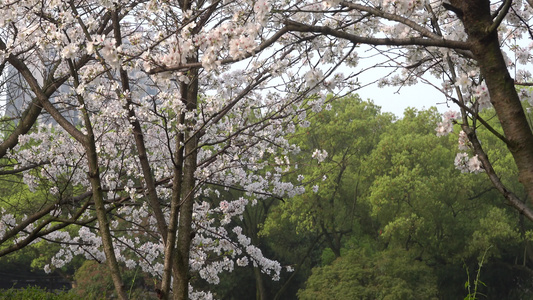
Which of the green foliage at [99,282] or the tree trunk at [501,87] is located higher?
the green foliage at [99,282]

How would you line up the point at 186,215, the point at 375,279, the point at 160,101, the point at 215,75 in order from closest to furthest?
1. the point at 215,75
2. the point at 186,215
3. the point at 160,101
4. the point at 375,279

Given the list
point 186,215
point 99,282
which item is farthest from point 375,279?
point 186,215

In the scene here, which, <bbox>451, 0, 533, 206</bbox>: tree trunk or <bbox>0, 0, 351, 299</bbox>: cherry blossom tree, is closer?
<bbox>451, 0, 533, 206</bbox>: tree trunk

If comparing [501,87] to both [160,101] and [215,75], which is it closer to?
[215,75]

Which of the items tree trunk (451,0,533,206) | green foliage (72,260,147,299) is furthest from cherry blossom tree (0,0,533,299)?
green foliage (72,260,147,299)

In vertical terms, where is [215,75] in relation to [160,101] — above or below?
below

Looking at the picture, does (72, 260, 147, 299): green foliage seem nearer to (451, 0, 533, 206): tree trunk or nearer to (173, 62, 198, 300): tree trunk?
(173, 62, 198, 300): tree trunk

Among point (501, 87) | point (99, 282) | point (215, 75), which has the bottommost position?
point (501, 87)

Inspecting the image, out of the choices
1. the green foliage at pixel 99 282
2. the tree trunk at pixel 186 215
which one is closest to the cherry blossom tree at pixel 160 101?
the tree trunk at pixel 186 215

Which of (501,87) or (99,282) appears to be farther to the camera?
(99,282)

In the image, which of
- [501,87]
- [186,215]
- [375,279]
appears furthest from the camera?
[375,279]

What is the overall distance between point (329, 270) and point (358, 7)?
21529mm

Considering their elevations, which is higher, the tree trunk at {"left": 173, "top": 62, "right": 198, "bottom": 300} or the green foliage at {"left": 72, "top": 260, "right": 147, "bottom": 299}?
the green foliage at {"left": 72, "top": 260, "right": 147, "bottom": 299}

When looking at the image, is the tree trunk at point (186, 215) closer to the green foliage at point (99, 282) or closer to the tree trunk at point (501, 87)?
the tree trunk at point (501, 87)
